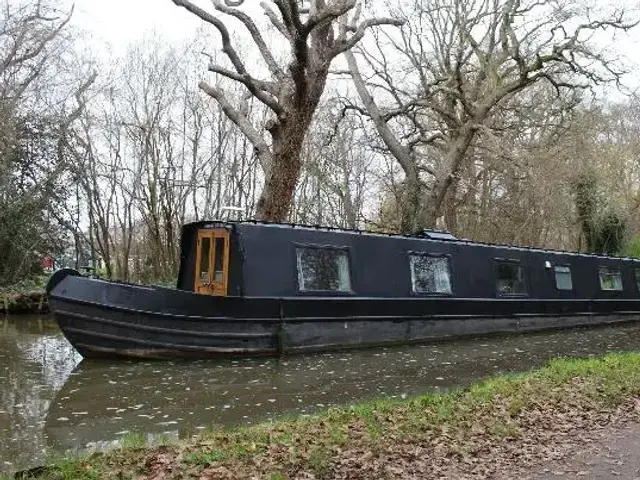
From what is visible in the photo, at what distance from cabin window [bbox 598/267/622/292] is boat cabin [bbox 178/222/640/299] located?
2.00 m

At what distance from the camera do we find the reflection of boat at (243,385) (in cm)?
671

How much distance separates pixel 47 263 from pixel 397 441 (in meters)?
17.8

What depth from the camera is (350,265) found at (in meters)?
12.1

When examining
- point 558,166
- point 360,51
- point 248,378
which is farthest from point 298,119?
point 558,166

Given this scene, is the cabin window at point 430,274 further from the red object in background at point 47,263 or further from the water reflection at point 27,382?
the red object in background at point 47,263

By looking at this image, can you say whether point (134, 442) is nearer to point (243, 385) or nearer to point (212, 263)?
point (243, 385)

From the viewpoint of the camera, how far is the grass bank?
4.35 metres

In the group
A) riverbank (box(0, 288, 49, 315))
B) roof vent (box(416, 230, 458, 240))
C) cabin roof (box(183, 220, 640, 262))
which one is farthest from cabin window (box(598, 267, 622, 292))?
riverbank (box(0, 288, 49, 315))

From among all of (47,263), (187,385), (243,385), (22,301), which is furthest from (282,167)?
(47,263)

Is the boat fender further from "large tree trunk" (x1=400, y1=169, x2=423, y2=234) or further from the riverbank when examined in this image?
"large tree trunk" (x1=400, y1=169, x2=423, y2=234)

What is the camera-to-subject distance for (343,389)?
850 cm

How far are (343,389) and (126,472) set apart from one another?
4.53 m

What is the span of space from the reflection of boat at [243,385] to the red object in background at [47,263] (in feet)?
35.9

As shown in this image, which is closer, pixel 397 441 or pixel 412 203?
pixel 397 441
